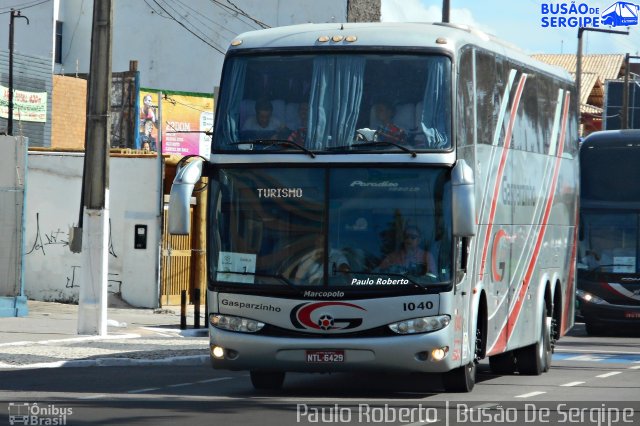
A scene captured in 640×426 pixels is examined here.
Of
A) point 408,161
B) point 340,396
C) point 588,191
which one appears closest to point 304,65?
point 408,161

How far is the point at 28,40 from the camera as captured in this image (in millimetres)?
55438

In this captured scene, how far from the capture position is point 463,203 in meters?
13.7

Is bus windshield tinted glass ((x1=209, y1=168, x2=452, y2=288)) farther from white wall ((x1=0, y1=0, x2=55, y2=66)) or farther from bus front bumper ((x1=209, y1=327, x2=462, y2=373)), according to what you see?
white wall ((x1=0, y1=0, x2=55, y2=66))

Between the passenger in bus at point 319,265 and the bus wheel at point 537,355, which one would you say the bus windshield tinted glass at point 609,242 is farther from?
the passenger in bus at point 319,265

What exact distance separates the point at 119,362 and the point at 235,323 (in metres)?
5.31

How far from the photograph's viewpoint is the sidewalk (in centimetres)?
1909

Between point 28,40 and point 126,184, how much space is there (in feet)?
86.1

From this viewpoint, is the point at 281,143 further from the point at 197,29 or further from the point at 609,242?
the point at 197,29

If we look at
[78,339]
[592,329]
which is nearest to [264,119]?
[78,339]

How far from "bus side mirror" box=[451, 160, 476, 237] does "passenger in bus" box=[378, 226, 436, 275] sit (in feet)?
1.40

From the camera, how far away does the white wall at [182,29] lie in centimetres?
5556

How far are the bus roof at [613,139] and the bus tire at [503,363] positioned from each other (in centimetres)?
1108

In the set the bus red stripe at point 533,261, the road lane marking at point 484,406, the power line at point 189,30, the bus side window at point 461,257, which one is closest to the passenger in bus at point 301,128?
the bus side window at point 461,257

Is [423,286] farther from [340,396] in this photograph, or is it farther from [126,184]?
[126,184]
